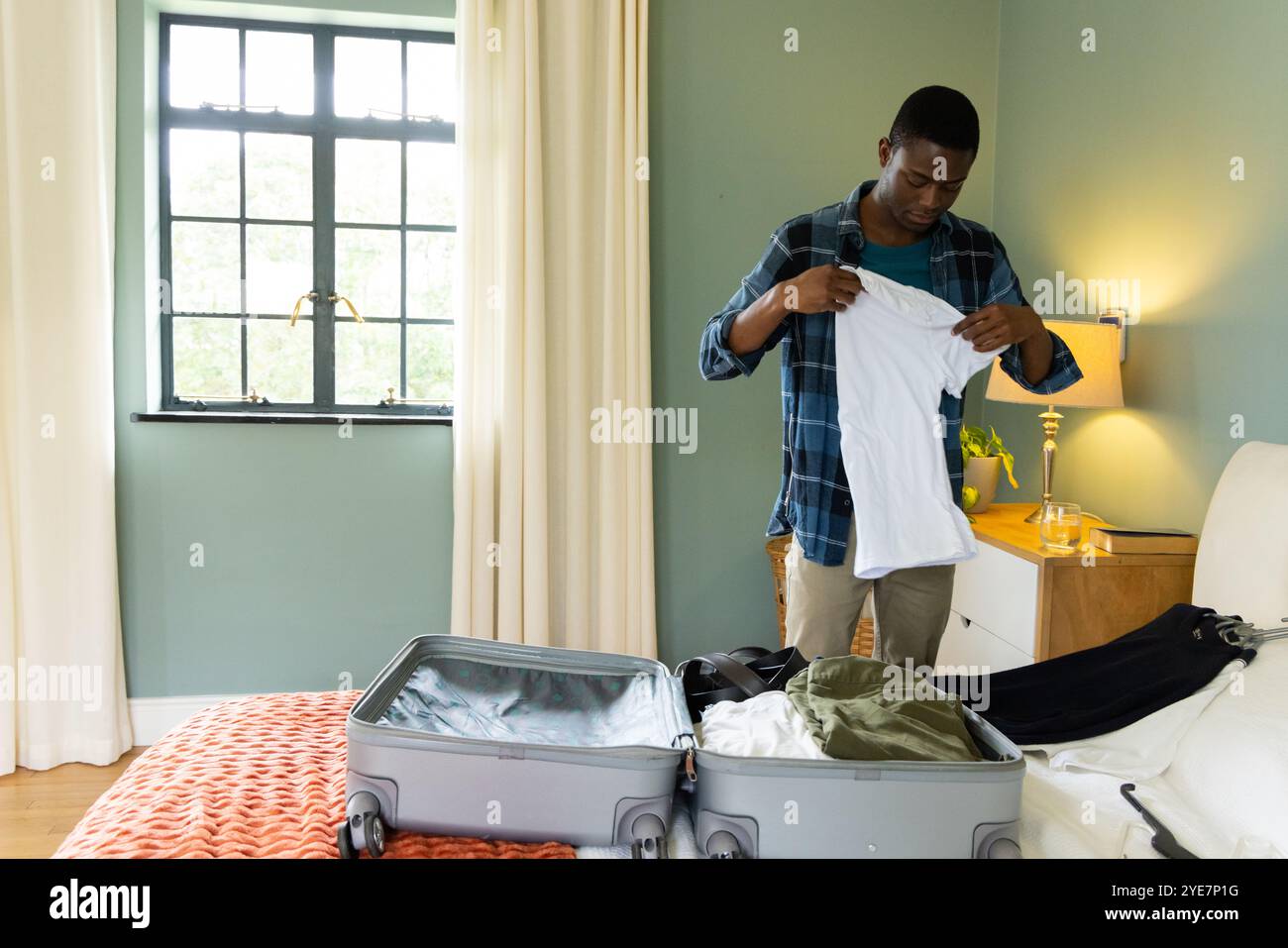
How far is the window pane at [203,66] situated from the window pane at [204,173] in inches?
4.4

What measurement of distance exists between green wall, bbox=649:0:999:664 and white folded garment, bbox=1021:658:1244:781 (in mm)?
1886

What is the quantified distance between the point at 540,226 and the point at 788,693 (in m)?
2.13

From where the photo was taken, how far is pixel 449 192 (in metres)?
3.27

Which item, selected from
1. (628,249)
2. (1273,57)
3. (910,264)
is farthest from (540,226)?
(1273,57)

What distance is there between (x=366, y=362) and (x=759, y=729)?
8.00ft

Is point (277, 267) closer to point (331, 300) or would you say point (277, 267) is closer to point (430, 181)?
Answer: point (331, 300)

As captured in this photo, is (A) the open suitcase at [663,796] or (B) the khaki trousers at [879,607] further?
(B) the khaki trousers at [879,607]

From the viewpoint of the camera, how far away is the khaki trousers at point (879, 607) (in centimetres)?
167

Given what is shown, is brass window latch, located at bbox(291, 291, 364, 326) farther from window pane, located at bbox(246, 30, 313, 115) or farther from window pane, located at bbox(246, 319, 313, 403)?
window pane, located at bbox(246, 30, 313, 115)

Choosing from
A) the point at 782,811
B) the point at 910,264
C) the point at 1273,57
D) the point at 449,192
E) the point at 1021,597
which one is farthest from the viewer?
the point at 449,192

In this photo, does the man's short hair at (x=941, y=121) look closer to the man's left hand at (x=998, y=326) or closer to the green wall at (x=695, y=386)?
the man's left hand at (x=998, y=326)

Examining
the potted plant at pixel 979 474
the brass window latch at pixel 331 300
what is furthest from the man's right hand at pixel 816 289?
the brass window latch at pixel 331 300

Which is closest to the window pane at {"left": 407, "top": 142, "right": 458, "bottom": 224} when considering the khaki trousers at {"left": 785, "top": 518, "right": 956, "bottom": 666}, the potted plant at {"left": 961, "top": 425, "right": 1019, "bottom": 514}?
the potted plant at {"left": 961, "top": 425, "right": 1019, "bottom": 514}
